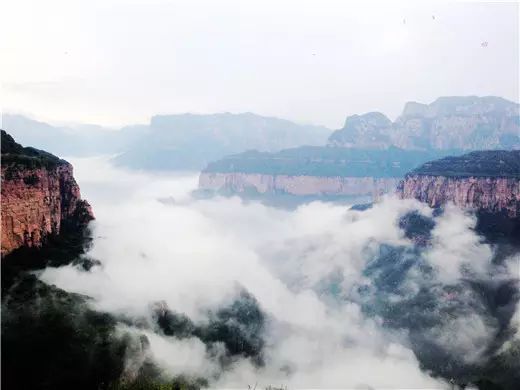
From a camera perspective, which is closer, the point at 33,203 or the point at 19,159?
the point at 19,159

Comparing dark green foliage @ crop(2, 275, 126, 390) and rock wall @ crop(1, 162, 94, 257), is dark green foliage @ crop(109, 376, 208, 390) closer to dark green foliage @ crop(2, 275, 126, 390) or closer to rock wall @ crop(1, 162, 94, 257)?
dark green foliage @ crop(2, 275, 126, 390)

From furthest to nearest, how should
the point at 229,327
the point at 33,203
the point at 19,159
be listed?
the point at 229,327 → the point at 33,203 → the point at 19,159

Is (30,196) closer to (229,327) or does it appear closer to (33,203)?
(33,203)

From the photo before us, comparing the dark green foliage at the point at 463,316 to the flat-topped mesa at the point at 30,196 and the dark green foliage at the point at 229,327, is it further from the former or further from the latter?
the flat-topped mesa at the point at 30,196

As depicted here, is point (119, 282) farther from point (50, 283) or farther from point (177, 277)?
point (177, 277)

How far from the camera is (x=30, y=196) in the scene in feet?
351

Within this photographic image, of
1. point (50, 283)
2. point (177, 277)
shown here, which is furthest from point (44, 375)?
point (177, 277)

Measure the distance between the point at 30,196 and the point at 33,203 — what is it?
1413mm

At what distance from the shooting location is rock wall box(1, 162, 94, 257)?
332 feet

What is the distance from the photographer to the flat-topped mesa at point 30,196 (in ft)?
333

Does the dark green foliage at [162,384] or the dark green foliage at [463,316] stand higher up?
the dark green foliage at [162,384]

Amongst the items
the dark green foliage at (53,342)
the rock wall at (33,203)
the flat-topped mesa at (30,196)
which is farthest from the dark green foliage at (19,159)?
the dark green foliage at (53,342)

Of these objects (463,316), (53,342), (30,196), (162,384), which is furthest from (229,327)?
(463,316)

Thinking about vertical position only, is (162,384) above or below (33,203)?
below
